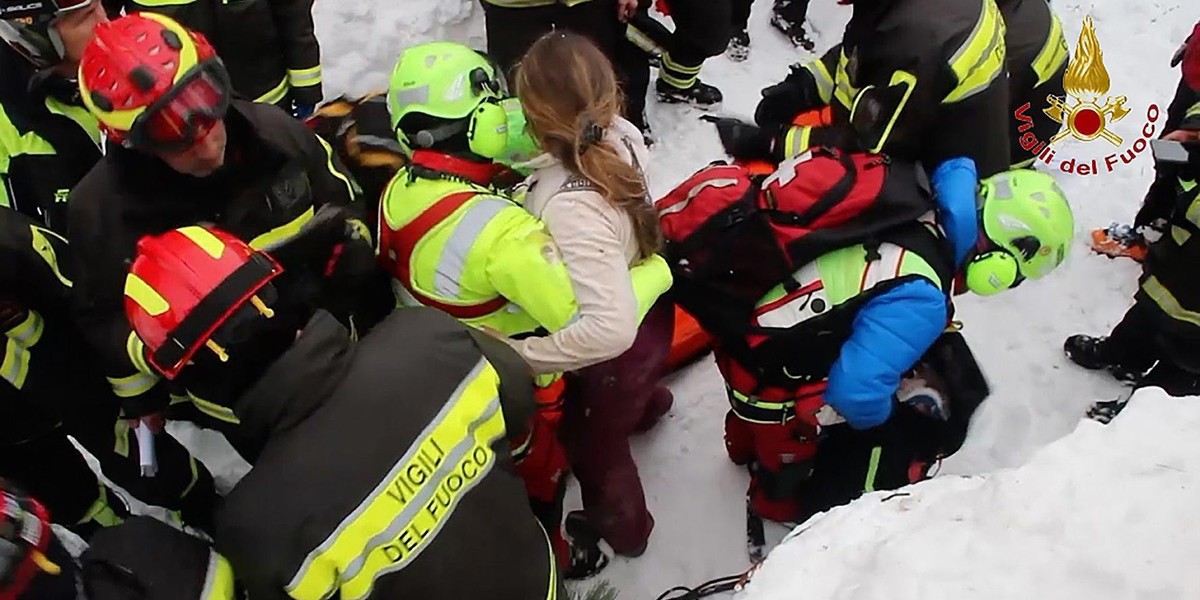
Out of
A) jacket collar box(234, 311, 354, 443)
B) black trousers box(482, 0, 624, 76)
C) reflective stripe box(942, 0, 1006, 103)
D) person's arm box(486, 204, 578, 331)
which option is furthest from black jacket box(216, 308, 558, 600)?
black trousers box(482, 0, 624, 76)

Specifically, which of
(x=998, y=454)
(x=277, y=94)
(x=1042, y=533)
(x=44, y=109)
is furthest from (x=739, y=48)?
(x=1042, y=533)

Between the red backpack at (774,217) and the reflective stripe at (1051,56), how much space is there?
1.30 meters

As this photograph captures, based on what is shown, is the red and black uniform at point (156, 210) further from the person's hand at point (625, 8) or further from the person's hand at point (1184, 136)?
the person's hand at point (1184, 136)

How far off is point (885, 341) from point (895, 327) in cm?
5

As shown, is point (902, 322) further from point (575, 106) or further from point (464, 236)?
point (464, 236)

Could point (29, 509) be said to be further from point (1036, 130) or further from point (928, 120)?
point (1036, 130)

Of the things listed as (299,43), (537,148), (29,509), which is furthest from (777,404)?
(299,43)

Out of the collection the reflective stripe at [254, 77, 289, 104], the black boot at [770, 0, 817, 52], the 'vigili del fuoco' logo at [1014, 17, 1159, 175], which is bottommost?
the 'vigili del fuoco' logo at [1014, 17, 1159, 175]

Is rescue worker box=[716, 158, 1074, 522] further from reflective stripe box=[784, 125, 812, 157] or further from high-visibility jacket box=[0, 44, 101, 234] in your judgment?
high-visibility jacket box=[0, 44, 101, 234]

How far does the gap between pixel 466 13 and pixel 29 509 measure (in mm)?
4447

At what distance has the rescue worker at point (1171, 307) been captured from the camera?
11.1 feet

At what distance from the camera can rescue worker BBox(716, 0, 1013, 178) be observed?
3014mm

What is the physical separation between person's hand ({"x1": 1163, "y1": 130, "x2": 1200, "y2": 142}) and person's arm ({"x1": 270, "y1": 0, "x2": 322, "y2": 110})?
11.0ft

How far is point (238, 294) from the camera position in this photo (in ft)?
5.63
